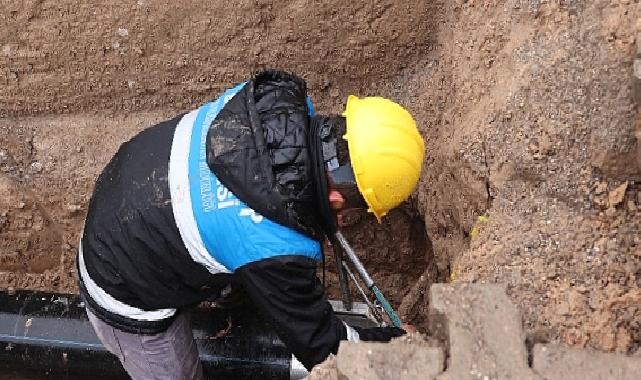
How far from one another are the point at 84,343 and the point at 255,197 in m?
1.56

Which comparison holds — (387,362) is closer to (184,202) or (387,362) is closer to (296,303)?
(296,303)

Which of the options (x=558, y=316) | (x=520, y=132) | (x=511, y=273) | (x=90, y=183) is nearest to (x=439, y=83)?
(x=520, y=132)

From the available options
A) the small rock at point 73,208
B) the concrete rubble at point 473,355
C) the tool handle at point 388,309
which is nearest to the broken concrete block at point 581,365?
the concrete rubble at point 473,355

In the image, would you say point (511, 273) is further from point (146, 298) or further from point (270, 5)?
point (270, 5)

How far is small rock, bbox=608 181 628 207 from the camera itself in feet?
7.16

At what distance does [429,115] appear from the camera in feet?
10.7

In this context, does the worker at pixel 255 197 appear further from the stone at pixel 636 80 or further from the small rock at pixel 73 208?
the small rock at pixel 73 208

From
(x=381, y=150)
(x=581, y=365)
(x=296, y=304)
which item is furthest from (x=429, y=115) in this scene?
(x=581, y=365)

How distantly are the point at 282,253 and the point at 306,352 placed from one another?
1.33 ft

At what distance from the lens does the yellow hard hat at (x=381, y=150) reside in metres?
2.18

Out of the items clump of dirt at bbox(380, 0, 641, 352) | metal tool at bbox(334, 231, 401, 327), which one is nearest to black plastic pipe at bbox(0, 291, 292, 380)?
metal tool at bbox(334, 231, 401, 327)

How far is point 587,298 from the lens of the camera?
80.7 inches

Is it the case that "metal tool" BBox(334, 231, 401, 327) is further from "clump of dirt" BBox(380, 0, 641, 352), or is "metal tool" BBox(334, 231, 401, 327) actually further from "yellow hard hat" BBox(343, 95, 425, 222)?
"yellow hard hat" BBox(343, 95, 425, 222)

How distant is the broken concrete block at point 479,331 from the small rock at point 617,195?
565mm
